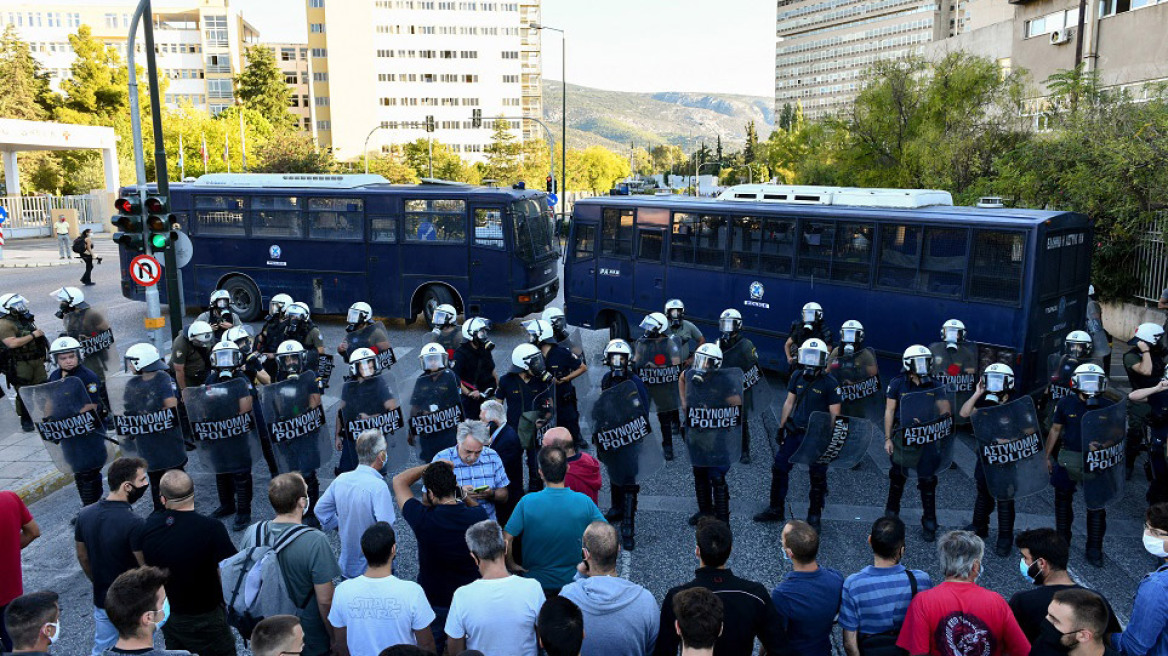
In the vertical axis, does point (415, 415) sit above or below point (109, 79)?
below

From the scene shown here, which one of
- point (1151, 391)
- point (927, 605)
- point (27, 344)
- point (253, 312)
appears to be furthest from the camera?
point (253, 312)

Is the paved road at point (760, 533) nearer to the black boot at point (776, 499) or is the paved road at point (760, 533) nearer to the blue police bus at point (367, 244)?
the black boot at point (776, 499)

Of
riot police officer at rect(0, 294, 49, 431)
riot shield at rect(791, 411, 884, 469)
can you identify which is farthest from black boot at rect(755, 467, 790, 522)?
riot police officer at rect(0, 294, 49, 431)

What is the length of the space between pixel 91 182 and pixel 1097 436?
58444 millimetres

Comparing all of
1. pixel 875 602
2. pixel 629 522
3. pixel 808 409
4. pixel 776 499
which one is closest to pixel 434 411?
pixel 629 522

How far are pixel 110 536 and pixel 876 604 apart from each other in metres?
4.17

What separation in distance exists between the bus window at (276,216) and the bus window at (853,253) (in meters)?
11.4

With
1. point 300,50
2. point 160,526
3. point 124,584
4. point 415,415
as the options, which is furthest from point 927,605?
point 300,50

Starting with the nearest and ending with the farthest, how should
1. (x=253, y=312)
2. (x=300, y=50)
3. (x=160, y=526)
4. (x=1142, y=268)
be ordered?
(x=160, y=526)
(x=1142, y=268)
(x=253, y=312)
(x=300, y=50)

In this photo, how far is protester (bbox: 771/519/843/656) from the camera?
4.20 metres

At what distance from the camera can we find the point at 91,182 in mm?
52781

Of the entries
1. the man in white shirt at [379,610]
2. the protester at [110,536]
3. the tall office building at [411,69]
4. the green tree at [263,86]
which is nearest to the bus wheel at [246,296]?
the protester at [110,536]

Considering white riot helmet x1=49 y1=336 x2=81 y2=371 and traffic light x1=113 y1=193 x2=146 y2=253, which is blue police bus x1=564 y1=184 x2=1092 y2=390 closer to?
traffic light x1=113 y1=193 x2=146 y2=253

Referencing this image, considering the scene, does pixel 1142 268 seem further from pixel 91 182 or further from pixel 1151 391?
pixel 91 182
